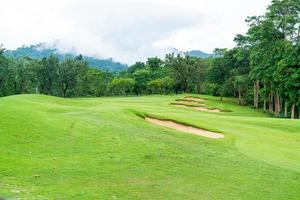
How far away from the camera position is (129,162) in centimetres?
1521

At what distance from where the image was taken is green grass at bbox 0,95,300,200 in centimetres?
1220

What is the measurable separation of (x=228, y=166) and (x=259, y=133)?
10851mm

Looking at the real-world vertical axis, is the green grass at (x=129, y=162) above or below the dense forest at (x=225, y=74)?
below

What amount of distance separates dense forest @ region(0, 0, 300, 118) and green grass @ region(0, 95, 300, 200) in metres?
36.4

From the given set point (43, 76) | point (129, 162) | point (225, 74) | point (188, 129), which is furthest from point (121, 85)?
point (129, 162)

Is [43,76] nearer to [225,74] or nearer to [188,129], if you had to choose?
[225,74]

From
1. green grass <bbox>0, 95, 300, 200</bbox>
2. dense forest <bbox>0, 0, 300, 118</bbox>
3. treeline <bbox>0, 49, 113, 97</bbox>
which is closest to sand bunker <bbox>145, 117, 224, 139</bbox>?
green grass <bbox>0, 95, 300, 200</bbox>

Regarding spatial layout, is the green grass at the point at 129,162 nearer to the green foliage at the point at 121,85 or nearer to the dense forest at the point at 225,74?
the dense forest at the point at 225,74

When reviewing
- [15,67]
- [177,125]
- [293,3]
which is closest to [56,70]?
[15,67]

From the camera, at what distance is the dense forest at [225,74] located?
58.6m

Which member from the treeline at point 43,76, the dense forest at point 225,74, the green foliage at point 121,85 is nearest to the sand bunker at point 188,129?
the dense forest at point 225,74

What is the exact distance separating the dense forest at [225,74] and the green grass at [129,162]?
1434 inches

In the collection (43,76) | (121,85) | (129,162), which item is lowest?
(129,162)

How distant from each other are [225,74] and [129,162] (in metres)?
74.1
